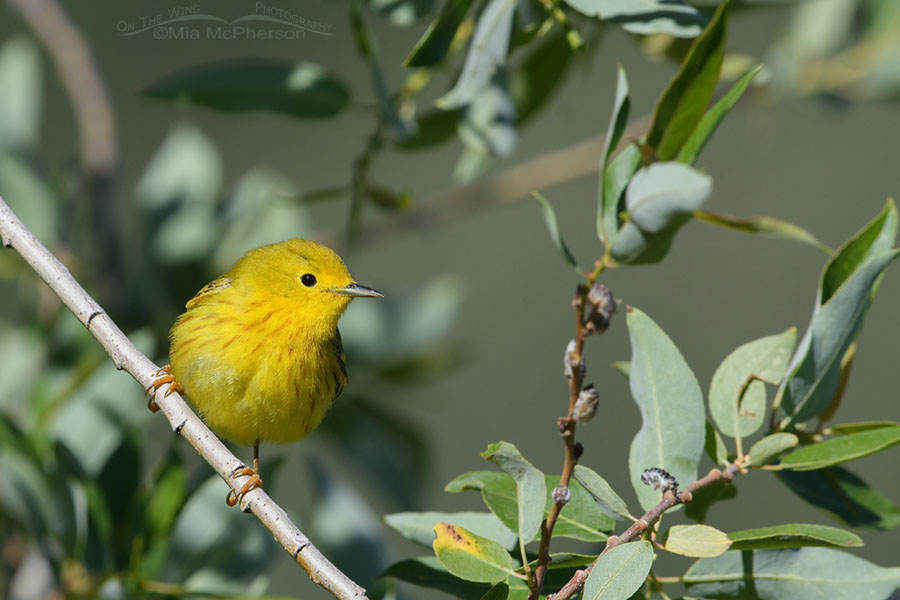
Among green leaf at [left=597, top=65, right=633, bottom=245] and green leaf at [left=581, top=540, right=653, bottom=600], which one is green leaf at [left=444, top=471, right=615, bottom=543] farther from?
green leaf at [left=597, top=65, right=633, bottom=245]

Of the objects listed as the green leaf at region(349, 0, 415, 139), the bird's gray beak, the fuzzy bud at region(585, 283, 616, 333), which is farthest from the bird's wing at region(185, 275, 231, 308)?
the fuzzy bud at region(585, 283, 616, 333)

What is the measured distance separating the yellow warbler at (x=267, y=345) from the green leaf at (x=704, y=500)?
922mm

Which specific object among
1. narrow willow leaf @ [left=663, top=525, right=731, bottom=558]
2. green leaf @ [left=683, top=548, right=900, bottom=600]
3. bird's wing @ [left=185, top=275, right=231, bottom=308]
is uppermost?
bird's wing @ [left=185, top=275, right=231, bottom=308]

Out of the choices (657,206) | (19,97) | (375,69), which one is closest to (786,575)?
(657,206)

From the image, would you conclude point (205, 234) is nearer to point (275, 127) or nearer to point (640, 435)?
point (640, 435)

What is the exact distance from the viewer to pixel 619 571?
1.29 m

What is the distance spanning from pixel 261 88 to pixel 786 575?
1.42m

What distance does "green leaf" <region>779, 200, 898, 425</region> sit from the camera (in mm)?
1433

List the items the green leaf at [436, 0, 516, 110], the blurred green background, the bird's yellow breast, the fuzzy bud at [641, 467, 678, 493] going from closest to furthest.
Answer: the fuzzy bud at [641, 467, 678, 493] → the green leaf at [436, 0, 516, 110] → the bird's yellow breast → the blurred green background

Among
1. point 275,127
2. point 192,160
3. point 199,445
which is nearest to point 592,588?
point 199,445

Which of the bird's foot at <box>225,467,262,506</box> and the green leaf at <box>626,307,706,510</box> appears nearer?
the green leaf at <box>626,307,706,510</box>

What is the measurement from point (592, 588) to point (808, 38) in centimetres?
207

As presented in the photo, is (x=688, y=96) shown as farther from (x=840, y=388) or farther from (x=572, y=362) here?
(x=840, y=388)

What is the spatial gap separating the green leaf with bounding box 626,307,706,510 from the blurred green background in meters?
0.83
